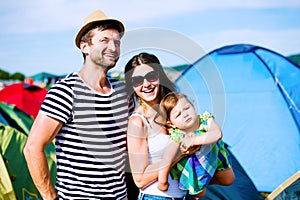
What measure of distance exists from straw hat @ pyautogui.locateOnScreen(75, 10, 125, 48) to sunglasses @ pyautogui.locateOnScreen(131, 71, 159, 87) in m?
0.18

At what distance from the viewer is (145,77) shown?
1605 mm

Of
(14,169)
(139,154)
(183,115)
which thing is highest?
(183,115)

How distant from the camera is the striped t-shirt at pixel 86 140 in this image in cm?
153

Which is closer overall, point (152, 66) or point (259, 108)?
point (152, 66)

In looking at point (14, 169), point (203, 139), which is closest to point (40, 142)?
point (203, 139)

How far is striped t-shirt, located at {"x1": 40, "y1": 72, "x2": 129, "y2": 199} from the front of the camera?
5.02 ft

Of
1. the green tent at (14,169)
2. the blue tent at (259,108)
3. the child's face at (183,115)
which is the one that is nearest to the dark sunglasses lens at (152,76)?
the child's face at (183,115)

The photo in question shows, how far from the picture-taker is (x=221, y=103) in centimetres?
204

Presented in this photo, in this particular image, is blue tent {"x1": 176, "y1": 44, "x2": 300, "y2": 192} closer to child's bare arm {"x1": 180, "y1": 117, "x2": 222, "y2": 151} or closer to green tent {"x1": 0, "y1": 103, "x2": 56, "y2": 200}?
green tent {"x1": 0, "y1": 103, "x2": 56, "y2": 200}

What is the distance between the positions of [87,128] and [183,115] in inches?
13.5

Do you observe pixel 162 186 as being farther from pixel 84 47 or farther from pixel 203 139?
pixel 84 47

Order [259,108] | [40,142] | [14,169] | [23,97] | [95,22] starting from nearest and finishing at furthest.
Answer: [40,142]
[95,22]
[14,169]
[259,108]
[23,97]

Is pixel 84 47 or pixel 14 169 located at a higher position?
pixel 84 47

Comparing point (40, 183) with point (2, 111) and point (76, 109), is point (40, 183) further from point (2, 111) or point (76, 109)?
point (2, 111)
